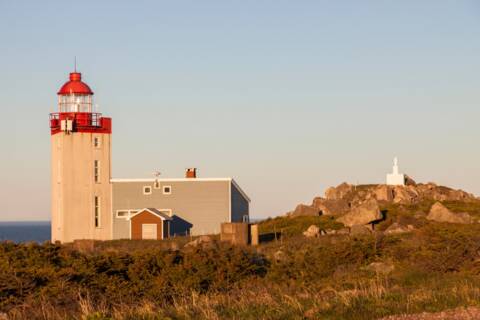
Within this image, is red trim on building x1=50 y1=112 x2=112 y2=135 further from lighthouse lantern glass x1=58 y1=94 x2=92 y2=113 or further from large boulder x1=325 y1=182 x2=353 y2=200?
large boulder x1=325 y1=182 x2=353 y2=200

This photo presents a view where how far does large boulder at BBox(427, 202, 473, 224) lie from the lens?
4478 cm

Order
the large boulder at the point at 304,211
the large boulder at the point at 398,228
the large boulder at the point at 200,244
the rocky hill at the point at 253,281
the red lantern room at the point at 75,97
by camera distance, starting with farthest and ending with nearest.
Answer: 1. the red lantern room at the point at 75,97
2. the large boulder at the point at 304,211
3. the large boulder at the point at 398,228
4. the large boulder at the point at 200,244
5. the rocky hill at the point at 253,281

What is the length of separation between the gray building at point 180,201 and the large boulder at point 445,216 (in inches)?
629

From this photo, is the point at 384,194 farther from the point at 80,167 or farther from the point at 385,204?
the point at 80,167

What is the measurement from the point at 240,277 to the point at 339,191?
3754cm

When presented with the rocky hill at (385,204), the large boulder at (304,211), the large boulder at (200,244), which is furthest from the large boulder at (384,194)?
the large boulder at (200,244)

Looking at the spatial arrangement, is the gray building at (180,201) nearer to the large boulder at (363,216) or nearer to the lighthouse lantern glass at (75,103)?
the lighthouse lantern glass at (75,103)

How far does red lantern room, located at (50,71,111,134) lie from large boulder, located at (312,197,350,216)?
15246 mm

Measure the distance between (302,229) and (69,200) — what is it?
56.8 ft

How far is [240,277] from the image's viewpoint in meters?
27.4

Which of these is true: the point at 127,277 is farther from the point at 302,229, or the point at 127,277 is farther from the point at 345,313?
the point at 302,229

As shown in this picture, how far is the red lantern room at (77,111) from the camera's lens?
56781 mm

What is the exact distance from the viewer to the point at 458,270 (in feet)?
84.9

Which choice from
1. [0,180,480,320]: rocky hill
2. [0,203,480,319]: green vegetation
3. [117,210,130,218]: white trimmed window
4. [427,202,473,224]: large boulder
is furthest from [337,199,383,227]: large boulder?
[117,210,130,218]: white trimmed window
